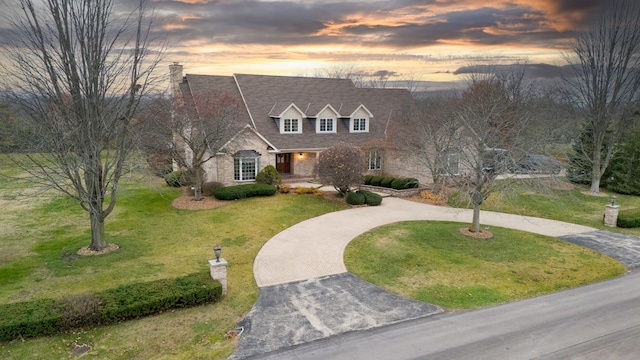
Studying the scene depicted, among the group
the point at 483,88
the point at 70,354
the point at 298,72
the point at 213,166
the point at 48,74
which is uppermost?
the point at 298,72

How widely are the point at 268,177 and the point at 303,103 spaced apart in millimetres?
9954

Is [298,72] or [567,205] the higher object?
[298,72]

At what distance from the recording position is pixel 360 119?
36.1 m

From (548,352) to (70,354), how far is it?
12.4 m

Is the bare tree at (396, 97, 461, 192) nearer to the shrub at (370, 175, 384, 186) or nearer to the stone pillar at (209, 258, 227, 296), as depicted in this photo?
the shrub at (370, 175, 384, 186)

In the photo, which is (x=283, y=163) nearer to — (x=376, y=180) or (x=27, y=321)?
(x=376, y=180)

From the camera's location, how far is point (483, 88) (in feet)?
143

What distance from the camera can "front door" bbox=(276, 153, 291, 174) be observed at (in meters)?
33.9

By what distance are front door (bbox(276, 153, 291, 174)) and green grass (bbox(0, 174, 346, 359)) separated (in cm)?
707

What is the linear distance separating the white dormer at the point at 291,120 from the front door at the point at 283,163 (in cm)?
225

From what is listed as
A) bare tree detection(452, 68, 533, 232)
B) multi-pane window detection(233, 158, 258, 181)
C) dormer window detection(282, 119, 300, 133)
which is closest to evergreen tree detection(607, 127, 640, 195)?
bare tree detection(452, 68, 533, 232)

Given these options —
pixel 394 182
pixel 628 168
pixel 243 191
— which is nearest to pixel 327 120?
pixel 394 182

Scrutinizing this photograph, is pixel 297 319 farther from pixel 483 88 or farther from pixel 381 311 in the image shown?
pixel 483 88

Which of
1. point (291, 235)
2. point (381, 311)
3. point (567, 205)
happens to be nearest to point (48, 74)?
point (291, 235)
